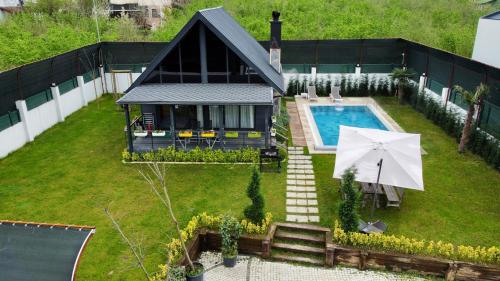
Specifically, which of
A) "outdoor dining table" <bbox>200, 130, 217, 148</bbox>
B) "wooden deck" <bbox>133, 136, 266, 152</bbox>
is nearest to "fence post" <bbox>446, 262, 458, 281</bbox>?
"wooden deck" <bbox>133, 136, 266, 152</bbox>

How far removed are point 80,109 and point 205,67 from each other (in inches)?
445

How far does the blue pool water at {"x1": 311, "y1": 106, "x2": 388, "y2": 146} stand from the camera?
71.9ft

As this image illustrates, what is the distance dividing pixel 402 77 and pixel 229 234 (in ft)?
63.3

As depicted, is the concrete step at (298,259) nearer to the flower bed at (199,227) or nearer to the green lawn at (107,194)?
the flower bed at (199,227)

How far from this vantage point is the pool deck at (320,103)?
741 inches

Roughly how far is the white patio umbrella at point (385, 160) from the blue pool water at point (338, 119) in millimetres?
7517

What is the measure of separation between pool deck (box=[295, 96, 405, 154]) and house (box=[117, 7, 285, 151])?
2.45 meters

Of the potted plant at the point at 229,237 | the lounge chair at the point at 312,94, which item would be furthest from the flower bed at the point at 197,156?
the lounge chair at the point at 312,94

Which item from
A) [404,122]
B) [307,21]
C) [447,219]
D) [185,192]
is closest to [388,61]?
[404,122]

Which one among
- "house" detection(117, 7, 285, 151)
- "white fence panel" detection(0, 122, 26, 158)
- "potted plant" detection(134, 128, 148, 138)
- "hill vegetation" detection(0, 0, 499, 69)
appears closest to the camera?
"house" detection(117, 7, 285, 151)

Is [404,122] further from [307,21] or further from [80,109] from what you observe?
[80,109]

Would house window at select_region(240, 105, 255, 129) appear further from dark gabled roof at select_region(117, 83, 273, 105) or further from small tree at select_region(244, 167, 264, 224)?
small tree at select_region(244, 167, 264, 224)

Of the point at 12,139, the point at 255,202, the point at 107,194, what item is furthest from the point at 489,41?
the point at 12,139

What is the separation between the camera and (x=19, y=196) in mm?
14391
